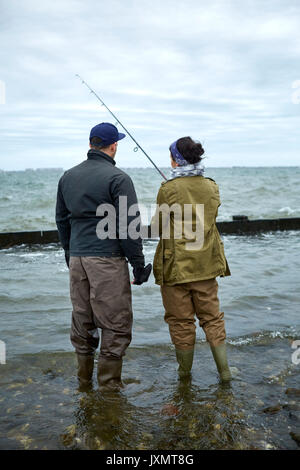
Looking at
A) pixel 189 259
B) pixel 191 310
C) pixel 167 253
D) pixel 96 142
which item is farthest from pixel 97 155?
pixel 191 310

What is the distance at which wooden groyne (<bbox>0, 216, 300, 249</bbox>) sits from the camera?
1122cm

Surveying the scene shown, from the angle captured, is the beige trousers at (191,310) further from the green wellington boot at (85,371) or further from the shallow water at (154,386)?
the green wellington boot at (85,371)

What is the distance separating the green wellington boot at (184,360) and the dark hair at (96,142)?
1.75 metres

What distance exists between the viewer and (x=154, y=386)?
3826mm

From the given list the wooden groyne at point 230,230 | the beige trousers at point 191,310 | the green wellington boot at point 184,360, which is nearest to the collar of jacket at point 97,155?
the beige trousers at point 191,310

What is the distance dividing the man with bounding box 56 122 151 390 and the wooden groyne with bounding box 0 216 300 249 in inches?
325

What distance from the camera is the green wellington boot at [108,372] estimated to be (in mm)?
3371

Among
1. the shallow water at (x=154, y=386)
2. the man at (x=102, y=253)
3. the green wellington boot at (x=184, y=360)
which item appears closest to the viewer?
the shallow water at (x=154, y=386)

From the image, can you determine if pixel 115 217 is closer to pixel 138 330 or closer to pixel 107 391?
pixel 107 391

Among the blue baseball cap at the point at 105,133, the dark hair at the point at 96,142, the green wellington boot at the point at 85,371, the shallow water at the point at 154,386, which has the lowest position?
the shallow water at the point at 154,386

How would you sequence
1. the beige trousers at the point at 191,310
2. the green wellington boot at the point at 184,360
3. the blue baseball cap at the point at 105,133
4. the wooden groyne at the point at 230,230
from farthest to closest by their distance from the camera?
the wooden groyne at the point at 230,230, the green wellington boot at the point at 184,360, the beige trousers at the point at 191,310, the blue baseball cap at the point at 105,133

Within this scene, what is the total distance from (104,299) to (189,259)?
71 cm

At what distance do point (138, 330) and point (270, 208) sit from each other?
19.7 metres

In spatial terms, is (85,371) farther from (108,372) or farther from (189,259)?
(189,259)
